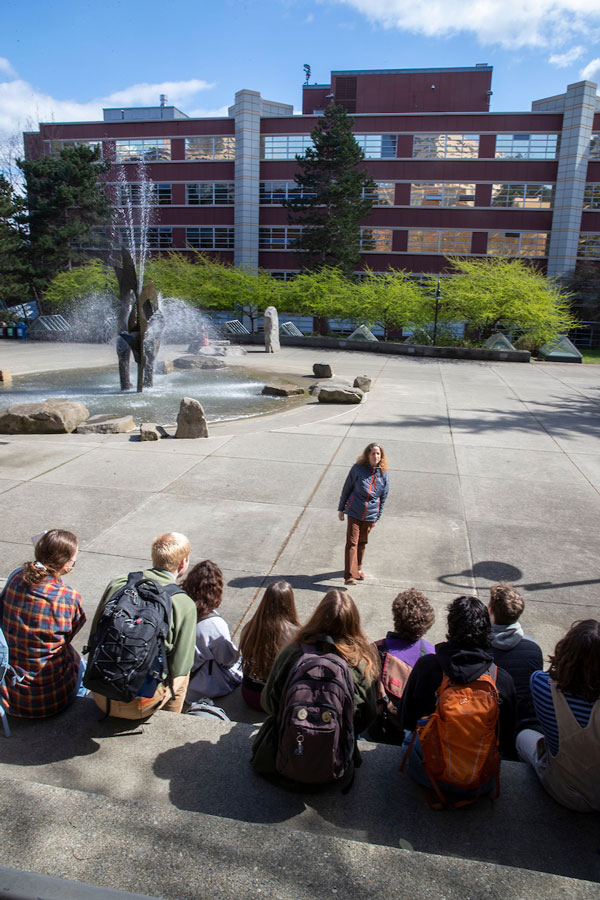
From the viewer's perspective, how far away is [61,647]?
11.3 feet

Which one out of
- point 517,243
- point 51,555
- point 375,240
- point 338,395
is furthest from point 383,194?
point 51,555

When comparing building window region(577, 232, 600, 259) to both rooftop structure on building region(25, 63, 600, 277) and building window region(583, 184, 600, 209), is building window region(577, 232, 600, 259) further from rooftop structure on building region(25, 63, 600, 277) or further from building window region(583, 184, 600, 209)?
building window region(583, 184, 600, 209)

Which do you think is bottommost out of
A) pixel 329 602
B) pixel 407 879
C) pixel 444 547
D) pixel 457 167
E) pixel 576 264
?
Result: pixel 444 547

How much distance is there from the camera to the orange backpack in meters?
2.83

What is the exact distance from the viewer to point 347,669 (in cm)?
289

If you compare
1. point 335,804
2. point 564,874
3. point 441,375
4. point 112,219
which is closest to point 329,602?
point 335,804

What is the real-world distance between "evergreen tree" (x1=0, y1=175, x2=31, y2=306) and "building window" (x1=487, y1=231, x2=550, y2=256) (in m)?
30.1

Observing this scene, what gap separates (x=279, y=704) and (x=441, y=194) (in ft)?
153

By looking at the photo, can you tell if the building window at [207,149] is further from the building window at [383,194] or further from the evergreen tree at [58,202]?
the building window at [383,194]

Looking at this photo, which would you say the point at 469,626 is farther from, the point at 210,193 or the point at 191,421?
the point at 210,193

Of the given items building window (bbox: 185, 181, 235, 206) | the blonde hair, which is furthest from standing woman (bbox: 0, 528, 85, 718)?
building window (bbox: 185, 181, 235, 206)

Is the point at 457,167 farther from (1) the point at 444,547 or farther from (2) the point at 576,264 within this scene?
(1) the point at 444,547

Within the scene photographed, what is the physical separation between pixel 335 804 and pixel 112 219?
46.2 m

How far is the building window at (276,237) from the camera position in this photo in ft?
155
